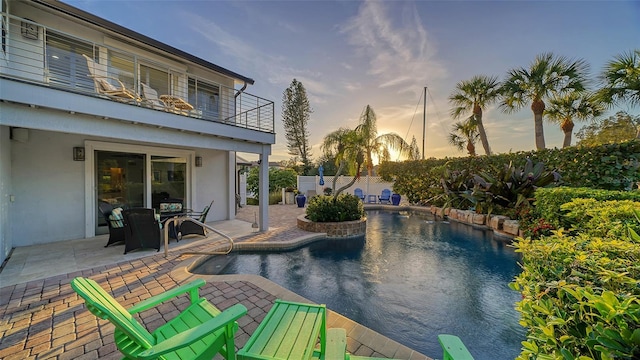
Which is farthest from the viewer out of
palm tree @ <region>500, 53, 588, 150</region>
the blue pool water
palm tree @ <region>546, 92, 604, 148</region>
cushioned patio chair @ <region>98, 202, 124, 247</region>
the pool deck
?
palm tree @ <region>546, 92, 604, 148</region>

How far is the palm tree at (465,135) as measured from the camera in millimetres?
15475

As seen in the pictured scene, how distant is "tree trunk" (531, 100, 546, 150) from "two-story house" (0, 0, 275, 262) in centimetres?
1312

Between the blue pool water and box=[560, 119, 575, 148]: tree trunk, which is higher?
box=[560, 119, 575, 148]: tree trunk

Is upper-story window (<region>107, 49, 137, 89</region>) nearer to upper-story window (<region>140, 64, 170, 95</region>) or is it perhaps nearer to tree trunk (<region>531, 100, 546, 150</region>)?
upper-story window (<region>140, 64, 170, 95</region>)

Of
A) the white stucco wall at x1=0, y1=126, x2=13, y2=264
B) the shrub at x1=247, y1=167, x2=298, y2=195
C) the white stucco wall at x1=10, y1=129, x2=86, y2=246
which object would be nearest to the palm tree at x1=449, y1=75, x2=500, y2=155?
the shrub at x1=247, y1=167, x2=298, y2=195

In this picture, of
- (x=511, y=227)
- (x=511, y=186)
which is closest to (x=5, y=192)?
(x=511, y=227)

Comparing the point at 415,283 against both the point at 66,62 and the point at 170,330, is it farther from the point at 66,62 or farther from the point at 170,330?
the point at 66,62

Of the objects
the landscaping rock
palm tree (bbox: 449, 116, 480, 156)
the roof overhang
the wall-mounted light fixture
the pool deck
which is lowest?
the pool deck

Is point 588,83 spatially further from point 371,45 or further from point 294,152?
point 294,152

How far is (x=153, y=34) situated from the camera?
25.8ft

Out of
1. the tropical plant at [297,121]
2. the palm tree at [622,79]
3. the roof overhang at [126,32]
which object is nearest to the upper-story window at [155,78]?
the roof overhang at [126,32]

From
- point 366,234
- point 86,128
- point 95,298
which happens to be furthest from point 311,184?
point 95,298

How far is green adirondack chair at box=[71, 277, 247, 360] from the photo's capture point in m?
1.63

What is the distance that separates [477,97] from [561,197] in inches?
442
